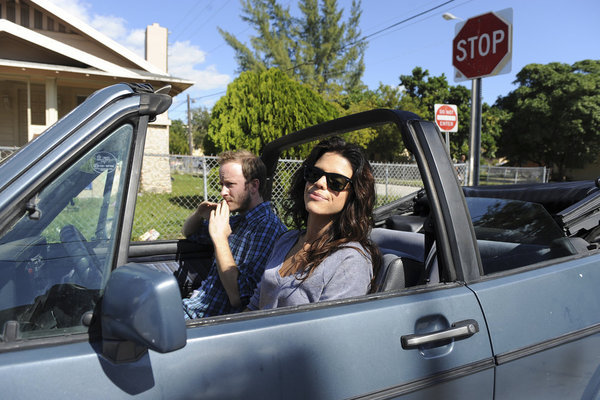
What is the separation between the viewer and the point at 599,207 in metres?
2.41

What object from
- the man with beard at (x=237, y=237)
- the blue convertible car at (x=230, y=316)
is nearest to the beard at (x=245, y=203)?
the man with beard at (x=237, y=237)

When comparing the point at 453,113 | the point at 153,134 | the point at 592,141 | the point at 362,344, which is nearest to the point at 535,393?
the point at 362,344

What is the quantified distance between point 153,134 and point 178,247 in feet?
45.8

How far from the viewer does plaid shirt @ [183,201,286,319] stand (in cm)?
223

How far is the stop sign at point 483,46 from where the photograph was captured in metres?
5.27

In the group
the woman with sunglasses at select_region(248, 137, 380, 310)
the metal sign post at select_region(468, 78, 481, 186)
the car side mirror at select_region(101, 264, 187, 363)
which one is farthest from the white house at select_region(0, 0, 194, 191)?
the car side mirror at select_region(101, 264, 187, 363)

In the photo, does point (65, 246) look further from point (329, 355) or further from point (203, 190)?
point (203, 190)

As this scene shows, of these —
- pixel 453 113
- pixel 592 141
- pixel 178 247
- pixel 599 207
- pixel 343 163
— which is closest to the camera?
pixel 343 163

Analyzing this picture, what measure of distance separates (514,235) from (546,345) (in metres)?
0.74

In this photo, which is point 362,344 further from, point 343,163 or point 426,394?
point 343,163

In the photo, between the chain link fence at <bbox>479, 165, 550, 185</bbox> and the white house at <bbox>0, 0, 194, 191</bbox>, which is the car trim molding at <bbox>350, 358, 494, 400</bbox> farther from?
the chain link fence at <bbox>479, 165, 550, 185</bbox>

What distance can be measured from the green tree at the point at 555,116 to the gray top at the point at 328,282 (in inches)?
1486

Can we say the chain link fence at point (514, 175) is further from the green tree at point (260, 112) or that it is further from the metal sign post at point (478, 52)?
the metal sign post at point (478, 52)

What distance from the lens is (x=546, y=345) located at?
1554 mm
